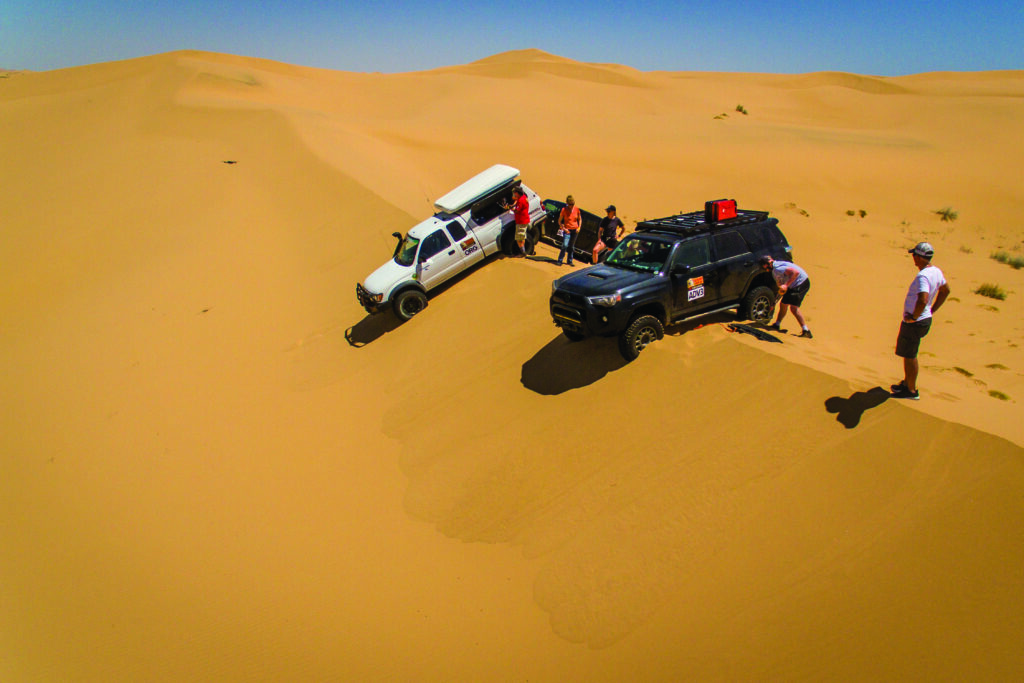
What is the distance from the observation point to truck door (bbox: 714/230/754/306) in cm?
835

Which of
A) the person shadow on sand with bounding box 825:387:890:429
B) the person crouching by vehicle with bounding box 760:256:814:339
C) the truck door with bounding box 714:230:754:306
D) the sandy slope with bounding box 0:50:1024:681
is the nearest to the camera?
the sandy slope with bounding box 0:50:1024:681

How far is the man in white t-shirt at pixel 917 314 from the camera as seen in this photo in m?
5.94

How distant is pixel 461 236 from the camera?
1172 cm

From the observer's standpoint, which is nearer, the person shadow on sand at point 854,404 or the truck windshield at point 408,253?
the person shadow on sand at point 854,404

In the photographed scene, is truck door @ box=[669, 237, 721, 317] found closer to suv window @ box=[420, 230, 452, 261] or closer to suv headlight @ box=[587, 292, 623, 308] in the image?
suv headlight @ box=[587, 292, 623, 308]

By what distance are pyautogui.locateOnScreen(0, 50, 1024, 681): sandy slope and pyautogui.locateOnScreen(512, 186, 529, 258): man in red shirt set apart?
1.10 metres

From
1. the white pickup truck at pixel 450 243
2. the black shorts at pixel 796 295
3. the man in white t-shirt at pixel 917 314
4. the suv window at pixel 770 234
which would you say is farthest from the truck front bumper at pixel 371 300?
the man in white t-shirt at pixel 917 314

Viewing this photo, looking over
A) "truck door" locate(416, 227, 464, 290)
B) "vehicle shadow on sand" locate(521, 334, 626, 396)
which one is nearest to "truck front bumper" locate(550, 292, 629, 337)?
"vehicle shadow on sand" locate(521, 334, 626, 396)

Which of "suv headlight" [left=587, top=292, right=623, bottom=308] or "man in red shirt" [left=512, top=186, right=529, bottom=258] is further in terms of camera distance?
"man in red shirt" [left=512, top=186, right=529, bottom=258]

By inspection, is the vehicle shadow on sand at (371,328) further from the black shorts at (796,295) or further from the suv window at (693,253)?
the black shorts at (796,295)

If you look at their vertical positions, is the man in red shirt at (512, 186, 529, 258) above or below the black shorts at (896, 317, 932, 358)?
above

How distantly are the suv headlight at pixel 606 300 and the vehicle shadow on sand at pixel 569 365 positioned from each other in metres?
0.95

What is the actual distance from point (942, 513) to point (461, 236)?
9354mm

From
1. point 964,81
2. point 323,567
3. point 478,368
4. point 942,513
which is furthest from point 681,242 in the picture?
point 964,81
